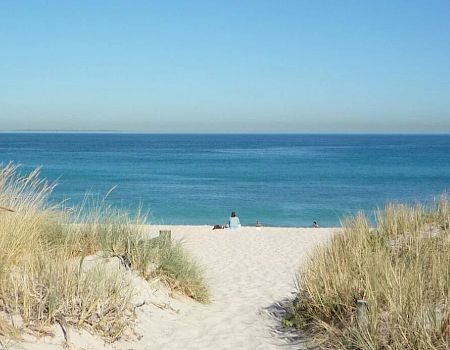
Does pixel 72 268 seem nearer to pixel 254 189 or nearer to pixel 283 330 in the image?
pixel 283 330

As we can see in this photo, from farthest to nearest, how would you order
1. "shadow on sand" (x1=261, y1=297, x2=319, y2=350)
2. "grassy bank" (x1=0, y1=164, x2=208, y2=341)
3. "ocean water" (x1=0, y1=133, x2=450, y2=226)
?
"ocean water" (x1=0, y1=133, x2=450, y2=226) < "shadow on sand" (x1=261, y1=297, x2=319, y2=350) < "grassy bank" (x1=0, y1=164, x2=208, y2=341)

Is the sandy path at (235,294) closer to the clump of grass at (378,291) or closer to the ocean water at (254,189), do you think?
the clump of grass at (378,291)

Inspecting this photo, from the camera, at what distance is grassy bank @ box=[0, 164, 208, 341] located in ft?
17.5

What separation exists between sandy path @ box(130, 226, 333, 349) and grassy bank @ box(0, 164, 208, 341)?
1.77 feet

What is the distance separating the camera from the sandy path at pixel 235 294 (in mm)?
6484

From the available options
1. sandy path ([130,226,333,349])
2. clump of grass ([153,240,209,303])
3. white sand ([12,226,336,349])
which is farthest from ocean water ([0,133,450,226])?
clump of grass ([153,240,209,303])

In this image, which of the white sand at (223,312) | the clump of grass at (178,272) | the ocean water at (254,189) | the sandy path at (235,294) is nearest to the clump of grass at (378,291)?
the white sand at (223,312)

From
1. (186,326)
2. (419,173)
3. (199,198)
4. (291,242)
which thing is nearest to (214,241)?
(291,242)

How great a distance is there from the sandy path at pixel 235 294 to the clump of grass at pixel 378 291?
2.30 feet

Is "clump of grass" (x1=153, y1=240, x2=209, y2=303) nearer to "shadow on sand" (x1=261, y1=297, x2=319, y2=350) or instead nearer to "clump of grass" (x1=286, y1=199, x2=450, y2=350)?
"shadow on sand" (x1=261, y1=297, x2=319, y2=350)

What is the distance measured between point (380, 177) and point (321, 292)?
46758 millimetres

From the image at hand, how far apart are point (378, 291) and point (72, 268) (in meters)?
3.32

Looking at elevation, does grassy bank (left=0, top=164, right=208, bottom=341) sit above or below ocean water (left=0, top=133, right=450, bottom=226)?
above

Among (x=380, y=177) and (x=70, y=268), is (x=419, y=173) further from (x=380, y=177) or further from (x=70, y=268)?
(x=70, y=268)
